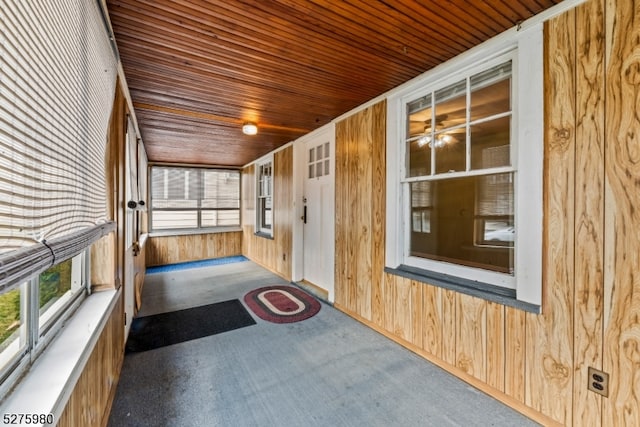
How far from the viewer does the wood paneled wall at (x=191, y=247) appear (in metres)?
5.57

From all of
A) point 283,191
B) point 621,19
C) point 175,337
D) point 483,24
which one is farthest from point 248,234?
point 621,19

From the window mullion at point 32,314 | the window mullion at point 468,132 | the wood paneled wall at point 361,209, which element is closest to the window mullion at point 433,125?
the window mullion at point 468,132

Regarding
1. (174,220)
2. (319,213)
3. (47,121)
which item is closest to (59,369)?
(47,121)

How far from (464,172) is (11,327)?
96.2 inches

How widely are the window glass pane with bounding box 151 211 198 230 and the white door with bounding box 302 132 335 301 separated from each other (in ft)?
11.4

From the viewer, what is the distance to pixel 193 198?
6.21m

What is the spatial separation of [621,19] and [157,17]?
237 centimetres

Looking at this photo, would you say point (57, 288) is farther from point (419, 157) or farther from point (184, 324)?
point (419, 157)

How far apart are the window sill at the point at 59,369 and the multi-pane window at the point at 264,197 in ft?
13.0

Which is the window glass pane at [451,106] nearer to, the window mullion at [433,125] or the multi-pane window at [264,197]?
the window mullion at [433,125]

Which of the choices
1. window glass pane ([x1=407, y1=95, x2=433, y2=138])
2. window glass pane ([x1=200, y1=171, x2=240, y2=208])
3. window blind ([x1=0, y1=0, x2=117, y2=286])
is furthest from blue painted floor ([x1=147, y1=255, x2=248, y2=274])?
window glass pane ([x1=407, y1=95, x2=433, y2=138])

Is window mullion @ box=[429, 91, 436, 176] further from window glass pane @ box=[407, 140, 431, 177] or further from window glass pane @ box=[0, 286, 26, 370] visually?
window glass pane @ box=[0, 286, 26, 370]

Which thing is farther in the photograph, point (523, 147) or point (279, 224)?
point (279, 224)

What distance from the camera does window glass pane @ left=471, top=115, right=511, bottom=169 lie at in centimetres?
174
